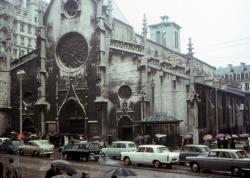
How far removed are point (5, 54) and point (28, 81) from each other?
505cm

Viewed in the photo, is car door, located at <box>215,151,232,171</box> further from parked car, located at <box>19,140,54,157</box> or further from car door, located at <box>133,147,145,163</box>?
parked car, located at <box>19,140,54,157</box>

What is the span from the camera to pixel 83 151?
3216 centimetres

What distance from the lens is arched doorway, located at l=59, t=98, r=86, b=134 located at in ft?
161

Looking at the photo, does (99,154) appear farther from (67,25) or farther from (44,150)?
(67,25)

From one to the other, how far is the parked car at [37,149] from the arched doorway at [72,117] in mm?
11975

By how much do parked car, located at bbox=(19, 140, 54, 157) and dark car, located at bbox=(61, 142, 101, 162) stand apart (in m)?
3.28

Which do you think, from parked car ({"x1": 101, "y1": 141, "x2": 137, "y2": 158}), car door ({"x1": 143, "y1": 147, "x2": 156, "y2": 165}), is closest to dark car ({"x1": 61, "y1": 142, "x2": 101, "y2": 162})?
parked car ({"x1": 101, "y1": 141, "x2": 137, "y2": 158})

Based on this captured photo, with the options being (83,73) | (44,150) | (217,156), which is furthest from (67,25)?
(217,156)

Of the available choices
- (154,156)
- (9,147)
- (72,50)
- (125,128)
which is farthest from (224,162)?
(72,50)

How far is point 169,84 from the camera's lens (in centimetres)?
4531

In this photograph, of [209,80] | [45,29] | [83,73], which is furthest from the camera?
[209,80]

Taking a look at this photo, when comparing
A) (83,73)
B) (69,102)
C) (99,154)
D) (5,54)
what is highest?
(5,54)

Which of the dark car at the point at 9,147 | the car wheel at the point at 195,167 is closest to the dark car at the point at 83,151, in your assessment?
the dark car at the point at 9,147

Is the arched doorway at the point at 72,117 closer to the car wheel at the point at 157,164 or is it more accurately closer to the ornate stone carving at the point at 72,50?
the ornate stone carving at the point at 72,50
